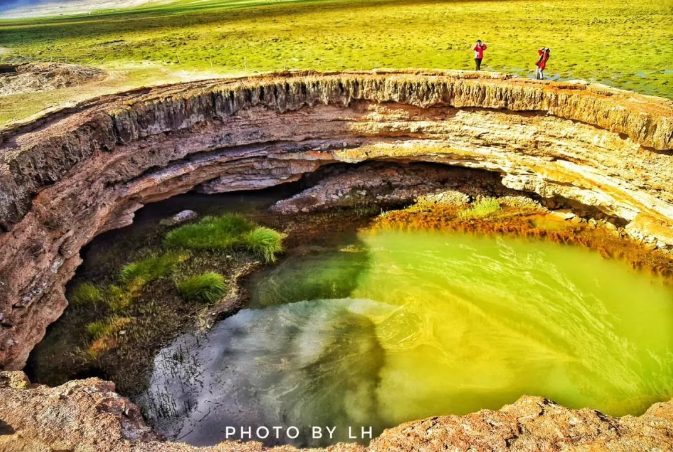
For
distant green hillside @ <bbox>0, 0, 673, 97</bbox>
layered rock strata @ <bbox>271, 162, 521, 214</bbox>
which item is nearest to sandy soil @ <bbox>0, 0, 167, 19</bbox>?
distant green hillside @ <bbox>0, 0, 673, 97</bbox>

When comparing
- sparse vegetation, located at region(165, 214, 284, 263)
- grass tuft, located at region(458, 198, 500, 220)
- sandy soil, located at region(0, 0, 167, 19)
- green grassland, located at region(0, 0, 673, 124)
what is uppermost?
green grassland, located at region(0, 0, 673, 124)

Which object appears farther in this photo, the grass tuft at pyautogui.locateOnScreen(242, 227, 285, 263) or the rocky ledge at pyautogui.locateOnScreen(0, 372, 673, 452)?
the grass tuft at pyautogui.locateOnScreen(242, 227, 285, 263)

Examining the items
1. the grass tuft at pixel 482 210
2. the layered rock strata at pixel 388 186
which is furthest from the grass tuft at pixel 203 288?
the grass tuft at pixel 482 210

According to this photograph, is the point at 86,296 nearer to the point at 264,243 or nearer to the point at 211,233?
the point at 211,233

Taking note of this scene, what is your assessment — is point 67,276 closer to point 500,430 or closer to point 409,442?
point 409,442

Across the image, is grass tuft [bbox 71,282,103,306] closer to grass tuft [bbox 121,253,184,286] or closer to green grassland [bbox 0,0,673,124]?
grass tuft [bbox 121,253,184,286]

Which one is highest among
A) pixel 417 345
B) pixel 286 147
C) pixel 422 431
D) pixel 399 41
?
pixel 399 41

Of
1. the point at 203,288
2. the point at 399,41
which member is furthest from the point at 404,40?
the point at 203,288

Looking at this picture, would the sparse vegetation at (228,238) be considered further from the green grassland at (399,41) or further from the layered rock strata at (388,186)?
the green grassland at (399,41)
